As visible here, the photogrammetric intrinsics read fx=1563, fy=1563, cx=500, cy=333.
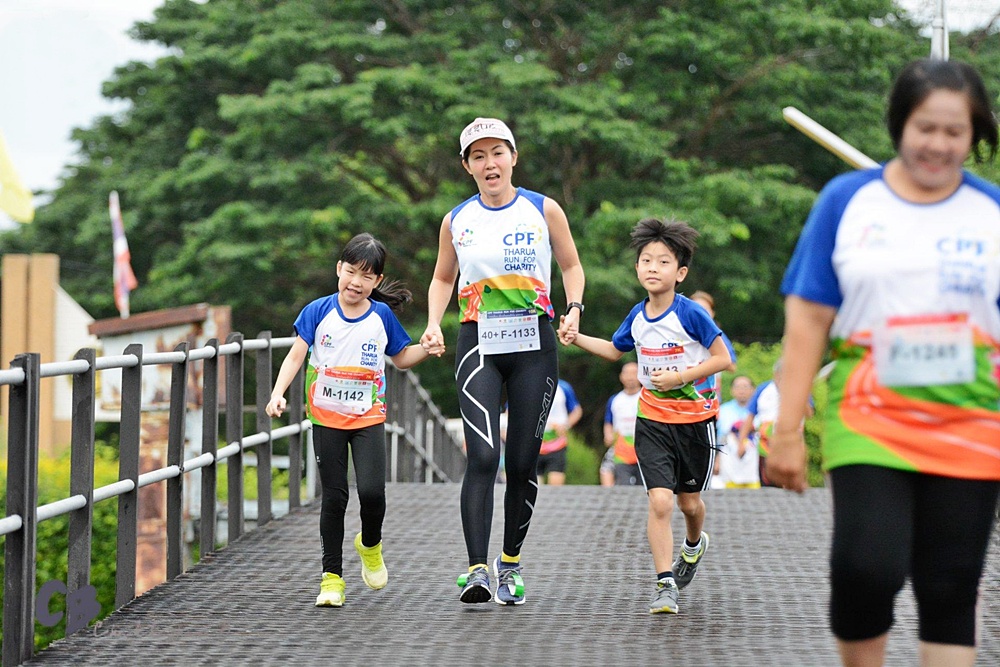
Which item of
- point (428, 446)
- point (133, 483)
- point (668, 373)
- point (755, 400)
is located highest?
point (668, 373)

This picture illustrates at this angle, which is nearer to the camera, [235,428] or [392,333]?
[392,333]

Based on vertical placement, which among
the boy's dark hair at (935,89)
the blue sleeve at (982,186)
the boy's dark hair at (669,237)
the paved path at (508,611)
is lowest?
the paved path at (508,611)

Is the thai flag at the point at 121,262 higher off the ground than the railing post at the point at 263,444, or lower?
higher

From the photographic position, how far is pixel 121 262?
25141 millimetres

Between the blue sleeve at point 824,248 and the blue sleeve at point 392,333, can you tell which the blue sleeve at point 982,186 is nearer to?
the blue sleeve at point 824,248

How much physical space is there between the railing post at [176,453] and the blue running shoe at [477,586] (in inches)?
66.7

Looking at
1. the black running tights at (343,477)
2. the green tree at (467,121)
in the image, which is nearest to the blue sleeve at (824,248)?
the black running tights at (343,477)

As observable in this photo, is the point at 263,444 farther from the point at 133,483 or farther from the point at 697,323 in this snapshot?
the point at 697,323

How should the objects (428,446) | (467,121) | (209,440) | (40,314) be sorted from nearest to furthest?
(209,440) < (428,446) < (467,121) < (40,314)

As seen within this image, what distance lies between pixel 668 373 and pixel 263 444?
11.5 feet

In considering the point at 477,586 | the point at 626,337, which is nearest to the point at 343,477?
the point at 477,586

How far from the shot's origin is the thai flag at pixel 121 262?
2470 cm

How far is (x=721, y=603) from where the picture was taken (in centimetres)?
627

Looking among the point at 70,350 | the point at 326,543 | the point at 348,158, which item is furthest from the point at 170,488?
the point at 70,350
